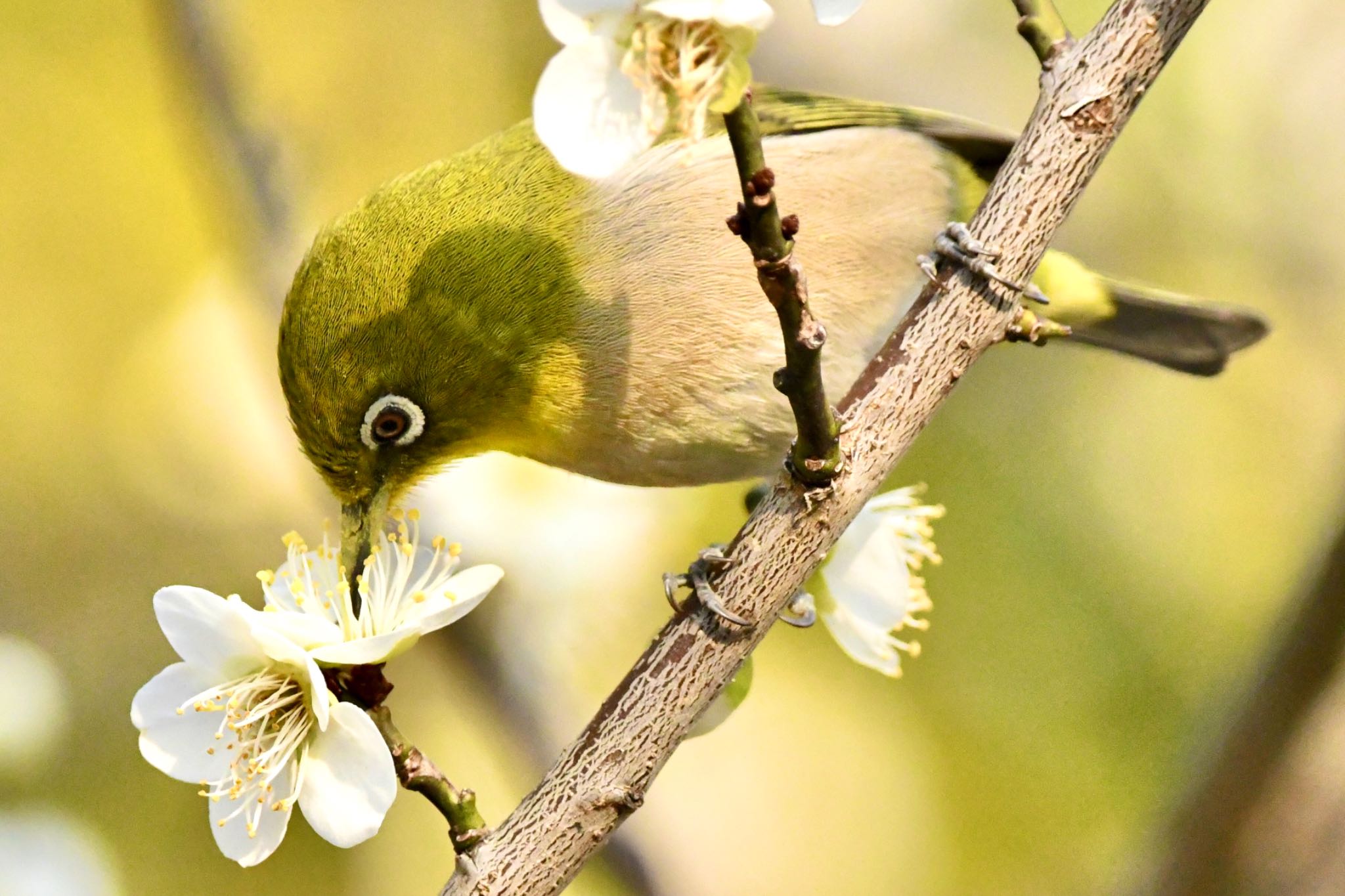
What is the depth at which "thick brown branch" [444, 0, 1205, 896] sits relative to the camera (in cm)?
82

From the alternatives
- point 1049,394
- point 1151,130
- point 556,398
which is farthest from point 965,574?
point 556,398

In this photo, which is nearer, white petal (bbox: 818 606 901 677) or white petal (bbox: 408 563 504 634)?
white petal (bbox: 408 563 504 634)

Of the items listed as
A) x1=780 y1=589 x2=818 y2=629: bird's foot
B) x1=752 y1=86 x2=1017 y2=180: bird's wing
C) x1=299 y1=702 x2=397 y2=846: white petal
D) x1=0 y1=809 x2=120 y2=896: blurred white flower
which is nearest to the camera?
x1=299 y1=702 x2=397 y2=846: white petal

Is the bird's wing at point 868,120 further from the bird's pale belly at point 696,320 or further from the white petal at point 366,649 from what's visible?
the white petal at point 366,649

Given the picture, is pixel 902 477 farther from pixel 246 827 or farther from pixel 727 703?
pixel 246 827

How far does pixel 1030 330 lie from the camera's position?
959 mm

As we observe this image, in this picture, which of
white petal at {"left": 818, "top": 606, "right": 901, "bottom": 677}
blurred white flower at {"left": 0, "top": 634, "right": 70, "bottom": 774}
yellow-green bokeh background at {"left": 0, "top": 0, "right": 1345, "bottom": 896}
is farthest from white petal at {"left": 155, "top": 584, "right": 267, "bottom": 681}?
blurred white flower at {"left": 0, "top": 634, "right": 70, "bottom": 774}

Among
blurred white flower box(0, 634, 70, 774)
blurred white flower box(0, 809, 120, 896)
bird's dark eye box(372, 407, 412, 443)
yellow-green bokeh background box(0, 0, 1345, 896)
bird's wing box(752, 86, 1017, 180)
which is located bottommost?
blurred white flower box(0, 809, 120, 896)

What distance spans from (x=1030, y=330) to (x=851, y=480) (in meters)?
0.24

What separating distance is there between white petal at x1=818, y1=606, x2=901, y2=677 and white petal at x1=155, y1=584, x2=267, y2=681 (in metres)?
0.57

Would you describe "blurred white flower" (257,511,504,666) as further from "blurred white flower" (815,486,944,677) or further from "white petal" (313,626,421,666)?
"blurred white flower" (815,486,944,677)

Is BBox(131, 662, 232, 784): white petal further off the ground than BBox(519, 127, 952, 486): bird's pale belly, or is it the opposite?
BBox(519, 127, 952, 486): bird's pale belly

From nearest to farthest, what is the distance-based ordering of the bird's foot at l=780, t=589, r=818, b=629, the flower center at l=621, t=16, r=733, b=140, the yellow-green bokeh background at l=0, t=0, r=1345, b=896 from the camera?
the flower center at l=621, t=16, r=733, b=140, the bird's foot at l=780, t=589, r=818, b=629, the yellow-green bokeh background at l=0, t=0, r=1345, b=896

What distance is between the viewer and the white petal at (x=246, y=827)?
2.70 feet
